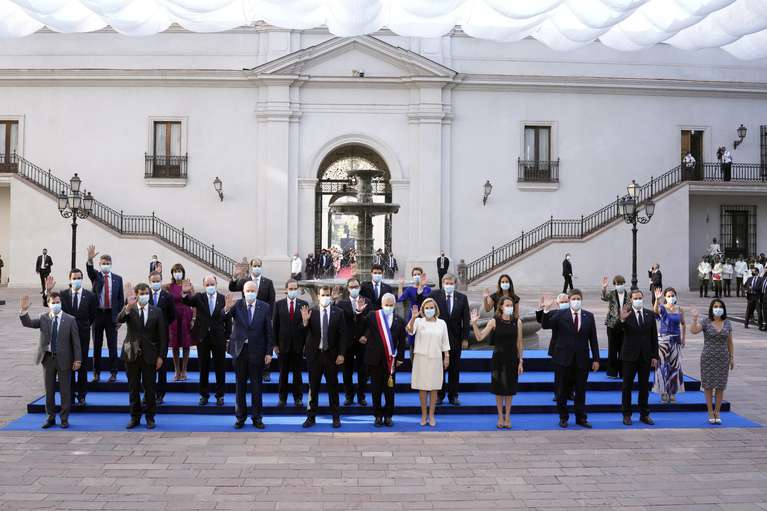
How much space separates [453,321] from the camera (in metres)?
10.5

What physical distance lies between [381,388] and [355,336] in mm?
901

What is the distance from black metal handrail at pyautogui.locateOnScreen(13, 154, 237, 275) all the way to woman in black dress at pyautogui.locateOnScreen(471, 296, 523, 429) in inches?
873

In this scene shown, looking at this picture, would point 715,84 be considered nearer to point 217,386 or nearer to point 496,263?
point 496,263

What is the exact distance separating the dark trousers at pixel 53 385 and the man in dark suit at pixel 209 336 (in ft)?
5.54

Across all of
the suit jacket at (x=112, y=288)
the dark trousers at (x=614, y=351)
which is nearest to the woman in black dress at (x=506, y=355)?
the dark trousers at (x=614, y=351)

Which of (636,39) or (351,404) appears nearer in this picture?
(351,404)

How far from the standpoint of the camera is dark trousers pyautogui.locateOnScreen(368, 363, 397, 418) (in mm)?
9625

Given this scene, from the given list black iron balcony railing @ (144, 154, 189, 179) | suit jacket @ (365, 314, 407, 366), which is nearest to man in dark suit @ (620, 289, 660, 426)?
suit jacket @ (365, 314, 407, 366)

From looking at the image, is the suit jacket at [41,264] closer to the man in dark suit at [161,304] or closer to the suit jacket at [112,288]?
the suit jacket at [112,288]

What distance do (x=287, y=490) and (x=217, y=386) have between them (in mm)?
3373

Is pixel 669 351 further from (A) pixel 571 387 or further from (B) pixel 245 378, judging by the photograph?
(B) pixel 245 378

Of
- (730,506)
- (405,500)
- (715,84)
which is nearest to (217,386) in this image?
(405,500)

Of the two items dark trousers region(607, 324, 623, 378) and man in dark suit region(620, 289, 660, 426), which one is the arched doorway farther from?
man in dark suit region(620, 289, 660, 426)

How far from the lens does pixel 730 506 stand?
22.2 feet
